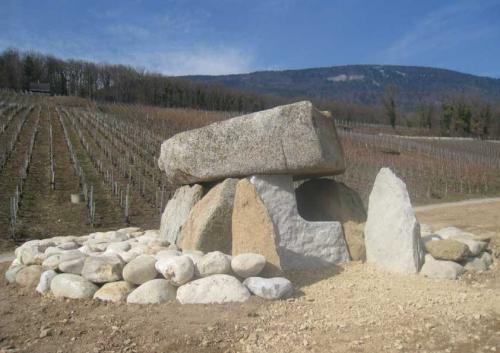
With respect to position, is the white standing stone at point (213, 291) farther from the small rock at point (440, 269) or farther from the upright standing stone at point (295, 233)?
the small rock at point (440, 269)

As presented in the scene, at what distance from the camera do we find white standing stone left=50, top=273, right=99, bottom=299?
551 cm

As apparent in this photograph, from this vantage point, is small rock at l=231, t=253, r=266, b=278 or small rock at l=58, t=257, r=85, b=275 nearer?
small rock at l=231, t=253, r=266, b=278

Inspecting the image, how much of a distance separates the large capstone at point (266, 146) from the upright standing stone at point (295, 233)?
26cm

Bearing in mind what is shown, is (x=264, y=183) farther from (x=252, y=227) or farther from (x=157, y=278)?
(x=157, y=278)

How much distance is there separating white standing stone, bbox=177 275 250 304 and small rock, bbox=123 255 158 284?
1.62 ft

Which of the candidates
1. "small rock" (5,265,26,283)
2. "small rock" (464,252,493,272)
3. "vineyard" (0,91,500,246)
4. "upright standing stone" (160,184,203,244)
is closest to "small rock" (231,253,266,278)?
"upright standing stone" (160,184,203,244)

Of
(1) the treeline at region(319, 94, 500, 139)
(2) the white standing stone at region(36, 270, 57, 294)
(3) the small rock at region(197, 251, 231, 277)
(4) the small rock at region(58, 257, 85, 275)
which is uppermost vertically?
(1) the treeline at region(319, 94, 500, 139)

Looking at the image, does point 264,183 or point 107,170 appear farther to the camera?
point 107,170

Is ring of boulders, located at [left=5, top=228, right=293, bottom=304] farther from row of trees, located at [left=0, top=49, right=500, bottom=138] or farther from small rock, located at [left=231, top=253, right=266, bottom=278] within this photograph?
row of trees, located at [left=0, top=49, right=500, bottom=138]

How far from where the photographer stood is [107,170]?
20797 millimetres

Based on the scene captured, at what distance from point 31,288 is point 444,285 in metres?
5.39

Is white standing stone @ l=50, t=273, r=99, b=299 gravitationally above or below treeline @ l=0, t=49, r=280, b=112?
below

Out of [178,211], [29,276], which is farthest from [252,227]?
[29,276]

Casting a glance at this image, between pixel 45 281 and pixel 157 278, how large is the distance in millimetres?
1515
